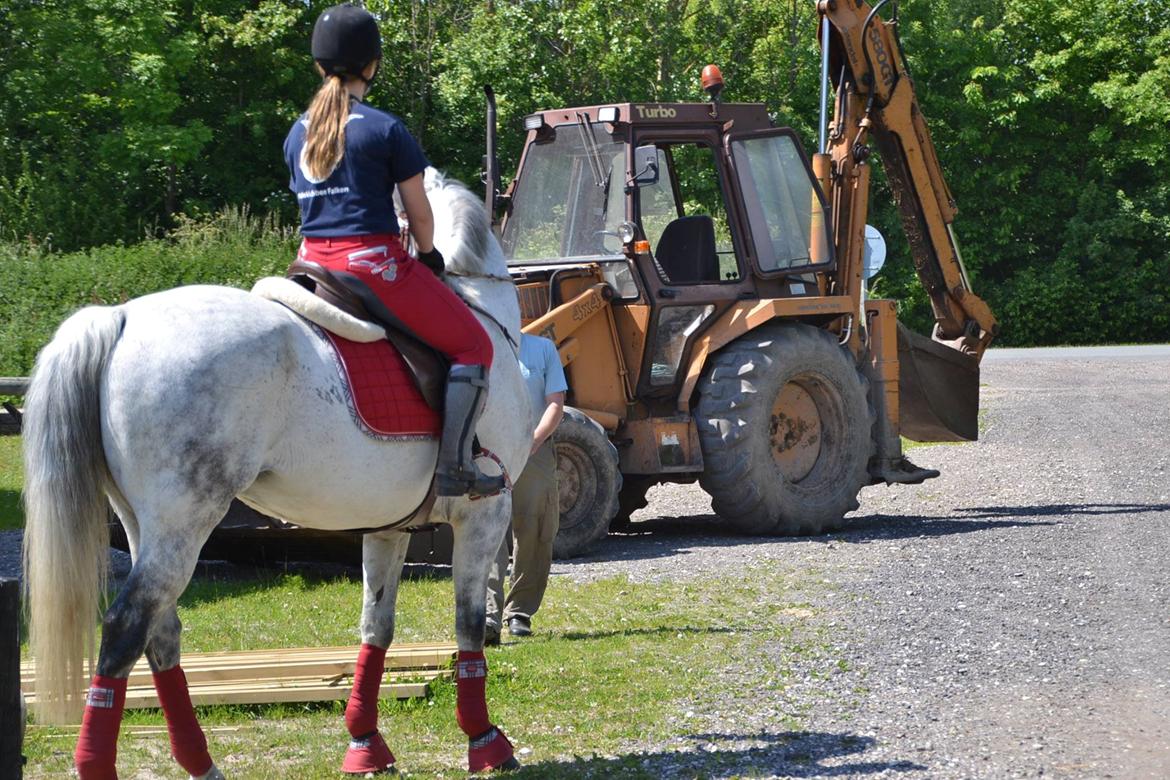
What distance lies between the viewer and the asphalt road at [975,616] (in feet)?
18.6

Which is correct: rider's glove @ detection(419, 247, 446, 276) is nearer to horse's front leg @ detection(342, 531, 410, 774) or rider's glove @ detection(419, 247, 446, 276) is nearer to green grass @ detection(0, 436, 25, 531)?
horse's front leg @ detection(342, 531, 410, 774)

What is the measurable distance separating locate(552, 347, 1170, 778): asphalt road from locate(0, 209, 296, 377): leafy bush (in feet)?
26.8

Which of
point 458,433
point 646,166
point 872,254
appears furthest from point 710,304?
point 458,433

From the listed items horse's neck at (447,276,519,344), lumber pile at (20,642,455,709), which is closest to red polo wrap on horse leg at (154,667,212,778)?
lumber pile at (20,642,455,709)

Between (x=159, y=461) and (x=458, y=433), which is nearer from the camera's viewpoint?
(x=159, y=461)

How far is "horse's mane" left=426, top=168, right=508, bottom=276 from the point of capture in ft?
19.6

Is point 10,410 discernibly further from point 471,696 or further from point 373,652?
point 471,696

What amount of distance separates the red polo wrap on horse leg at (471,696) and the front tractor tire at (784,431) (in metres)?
6.20

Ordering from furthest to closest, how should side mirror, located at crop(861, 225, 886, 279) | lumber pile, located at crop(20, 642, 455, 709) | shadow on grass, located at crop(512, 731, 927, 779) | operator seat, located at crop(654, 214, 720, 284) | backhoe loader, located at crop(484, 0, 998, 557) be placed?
1. side mirror, located at crop(861, 225, 886, 279)
2. operator seat, located at crop(654, 214, 720, 284)
3. backhoe loader, located at crop(484, 0, 998, 557)
4. lumber pile, located at crop(20, 642, 455, 709)
5. shadow on grass, located at crop(512, 731, 927, 779)

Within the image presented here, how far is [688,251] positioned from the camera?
40.1 feet

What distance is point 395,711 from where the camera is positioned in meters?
6.59

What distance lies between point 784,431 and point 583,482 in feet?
6.63

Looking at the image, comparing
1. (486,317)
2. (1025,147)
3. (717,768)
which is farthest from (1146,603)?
(1025,147)

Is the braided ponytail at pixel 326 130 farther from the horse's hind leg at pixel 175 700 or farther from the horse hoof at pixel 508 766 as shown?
the horse hoof at pixel 508 766
